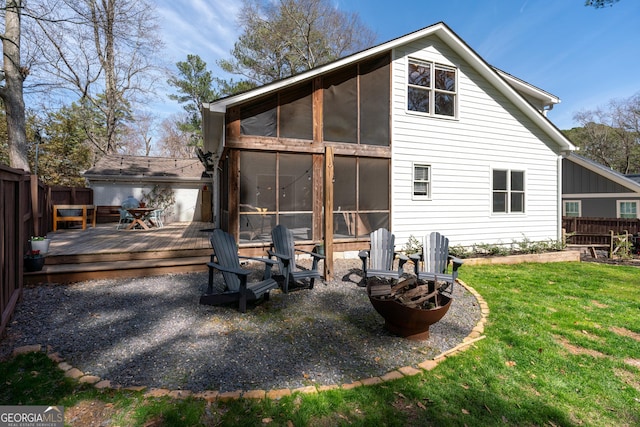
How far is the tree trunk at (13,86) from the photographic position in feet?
24.3

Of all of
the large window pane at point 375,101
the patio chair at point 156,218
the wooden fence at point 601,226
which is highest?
the large window pane at point 375,101

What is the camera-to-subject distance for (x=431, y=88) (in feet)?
26.7

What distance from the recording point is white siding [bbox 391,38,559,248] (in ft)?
25.7

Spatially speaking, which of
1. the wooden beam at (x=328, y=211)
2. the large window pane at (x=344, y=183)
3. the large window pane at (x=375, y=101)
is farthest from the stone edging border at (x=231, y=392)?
the large window pane at (x=375, y=101)

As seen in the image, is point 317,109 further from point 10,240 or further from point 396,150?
point 10,240

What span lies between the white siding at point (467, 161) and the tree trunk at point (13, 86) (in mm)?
9927

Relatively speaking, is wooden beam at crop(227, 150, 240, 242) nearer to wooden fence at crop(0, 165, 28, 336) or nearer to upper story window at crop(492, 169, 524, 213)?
wooden fence at crop(0, 165, 28, 336)

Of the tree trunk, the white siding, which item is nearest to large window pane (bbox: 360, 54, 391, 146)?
the white siding

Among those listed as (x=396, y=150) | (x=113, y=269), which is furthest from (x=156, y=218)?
(x=396, y=150)

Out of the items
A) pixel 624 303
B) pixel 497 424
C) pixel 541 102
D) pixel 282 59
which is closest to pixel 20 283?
pixel 497 424

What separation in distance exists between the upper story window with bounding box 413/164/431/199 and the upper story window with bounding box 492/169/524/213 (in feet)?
8.04

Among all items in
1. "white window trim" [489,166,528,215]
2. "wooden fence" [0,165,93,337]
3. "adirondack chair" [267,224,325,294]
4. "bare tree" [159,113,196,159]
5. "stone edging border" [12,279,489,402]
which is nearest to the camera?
"stone edging border" [12,279,489,402]

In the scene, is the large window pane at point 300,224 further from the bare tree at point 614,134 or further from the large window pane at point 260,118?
the bare tree at point 614,134

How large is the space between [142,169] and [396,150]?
41.0 feet
